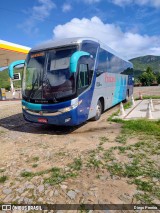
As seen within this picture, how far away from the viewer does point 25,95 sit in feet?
25.1

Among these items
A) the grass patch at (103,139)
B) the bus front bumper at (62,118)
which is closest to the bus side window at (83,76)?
the bus front bumper at (62,118)

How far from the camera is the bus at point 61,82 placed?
6738 mm

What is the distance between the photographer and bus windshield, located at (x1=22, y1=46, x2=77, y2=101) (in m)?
6.76

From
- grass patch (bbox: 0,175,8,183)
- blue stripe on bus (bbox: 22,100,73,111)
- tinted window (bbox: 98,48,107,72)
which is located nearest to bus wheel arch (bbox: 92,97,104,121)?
tinted window (bbox: 98,48,107,72)

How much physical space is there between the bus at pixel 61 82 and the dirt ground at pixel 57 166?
0.77 metres

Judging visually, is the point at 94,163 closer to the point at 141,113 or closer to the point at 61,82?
the point at 61,82

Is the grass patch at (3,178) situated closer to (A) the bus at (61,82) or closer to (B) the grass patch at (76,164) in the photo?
(B) the grass patch at (76,164)

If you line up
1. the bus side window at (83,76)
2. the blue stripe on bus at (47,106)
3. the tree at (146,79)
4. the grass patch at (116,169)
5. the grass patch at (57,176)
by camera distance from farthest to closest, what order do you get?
1. the tree at (146,79)
2. the bus side window at (83,76)
3. the blue stripe on bus at (47,106)
4. the grass patch at (116,169)
5. the grass patch at (57,176)

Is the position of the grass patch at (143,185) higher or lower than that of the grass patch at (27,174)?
higher

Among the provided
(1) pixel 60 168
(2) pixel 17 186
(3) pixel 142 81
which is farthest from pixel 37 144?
(3) pixel 142 81

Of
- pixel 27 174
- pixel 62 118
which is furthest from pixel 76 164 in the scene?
pixel 62 118

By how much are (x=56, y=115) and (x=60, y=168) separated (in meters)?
2.67

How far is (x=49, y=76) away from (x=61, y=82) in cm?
59

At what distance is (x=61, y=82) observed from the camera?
6797 mm
